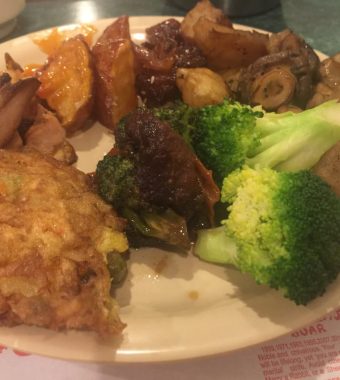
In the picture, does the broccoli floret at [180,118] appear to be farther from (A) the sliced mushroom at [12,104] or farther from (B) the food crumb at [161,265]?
(A) the sliced mushroom at [12,104]

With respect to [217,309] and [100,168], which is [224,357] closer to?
[217,309]

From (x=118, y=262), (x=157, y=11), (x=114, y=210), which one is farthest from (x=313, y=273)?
(x=157, y=11)

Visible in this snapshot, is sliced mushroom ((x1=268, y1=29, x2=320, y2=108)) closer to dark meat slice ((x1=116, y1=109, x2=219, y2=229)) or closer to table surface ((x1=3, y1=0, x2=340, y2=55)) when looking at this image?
dark meat slice ((x1=116, y1=109, x2=219, y2=229))

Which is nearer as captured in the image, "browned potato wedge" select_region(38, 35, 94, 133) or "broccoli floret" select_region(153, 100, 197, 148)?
"broccoli floret" select_region(153, 100, 197, 148)

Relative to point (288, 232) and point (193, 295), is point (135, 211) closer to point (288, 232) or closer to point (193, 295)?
point (193, 295)

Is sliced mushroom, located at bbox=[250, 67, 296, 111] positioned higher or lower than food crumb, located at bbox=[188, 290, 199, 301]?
higher

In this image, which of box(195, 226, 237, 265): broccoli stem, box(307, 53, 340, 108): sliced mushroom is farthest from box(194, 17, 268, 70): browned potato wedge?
box(195, 226, 237, 265): broccoli stem

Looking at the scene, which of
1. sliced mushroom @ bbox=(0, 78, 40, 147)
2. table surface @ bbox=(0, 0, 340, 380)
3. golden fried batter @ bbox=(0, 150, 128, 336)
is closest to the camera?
golden fried batter @ bbox=(0, 150, 128, 336)

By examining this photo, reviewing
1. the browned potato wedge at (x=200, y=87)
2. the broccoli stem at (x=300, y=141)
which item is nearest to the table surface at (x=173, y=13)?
the browned potato wedge at (x=200, y=87)
